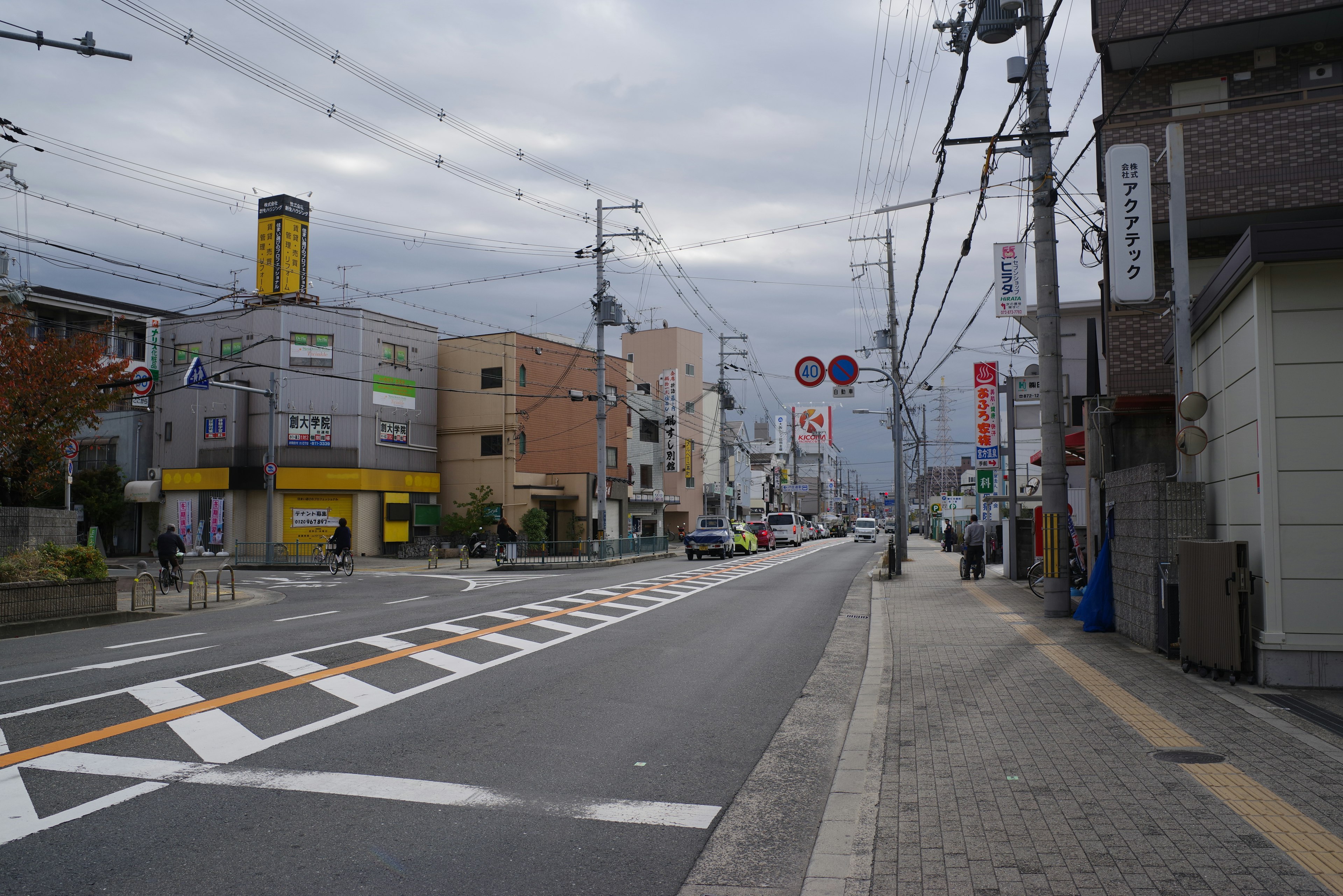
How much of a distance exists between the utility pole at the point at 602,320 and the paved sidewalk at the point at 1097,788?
2655 cm

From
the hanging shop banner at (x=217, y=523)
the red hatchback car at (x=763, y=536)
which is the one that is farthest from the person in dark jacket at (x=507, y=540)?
the red hatchback car at (x=763, y=536)

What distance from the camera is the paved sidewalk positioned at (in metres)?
4.21

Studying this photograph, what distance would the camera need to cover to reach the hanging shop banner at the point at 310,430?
1518 inches

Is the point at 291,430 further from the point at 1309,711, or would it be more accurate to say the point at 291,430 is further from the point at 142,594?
the point at 1309,711

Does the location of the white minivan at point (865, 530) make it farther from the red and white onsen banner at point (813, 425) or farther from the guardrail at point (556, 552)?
the guardrail at point (556, 552)

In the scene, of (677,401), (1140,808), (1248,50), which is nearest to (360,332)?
(677,401)

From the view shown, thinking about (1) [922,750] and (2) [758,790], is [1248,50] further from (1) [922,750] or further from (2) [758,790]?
(2) [758,790]

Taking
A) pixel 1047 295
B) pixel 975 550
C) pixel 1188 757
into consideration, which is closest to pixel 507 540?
pixel 975 550

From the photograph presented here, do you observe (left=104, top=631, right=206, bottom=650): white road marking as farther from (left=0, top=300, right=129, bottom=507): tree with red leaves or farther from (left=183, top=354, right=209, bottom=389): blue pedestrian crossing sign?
(left=0, top=300, right=129, bottom=507): tree with red leaves

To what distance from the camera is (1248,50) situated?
17.4 m

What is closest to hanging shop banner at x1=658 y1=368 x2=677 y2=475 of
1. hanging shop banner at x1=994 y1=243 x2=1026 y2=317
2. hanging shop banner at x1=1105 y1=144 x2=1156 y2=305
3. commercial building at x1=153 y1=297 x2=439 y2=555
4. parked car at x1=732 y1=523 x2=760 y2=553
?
parked car at x1=732 y1=523 x2=760 y2=553

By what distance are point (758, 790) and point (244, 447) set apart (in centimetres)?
3781

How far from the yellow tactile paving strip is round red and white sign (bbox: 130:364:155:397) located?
24.0 m

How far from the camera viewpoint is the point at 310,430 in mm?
38812
